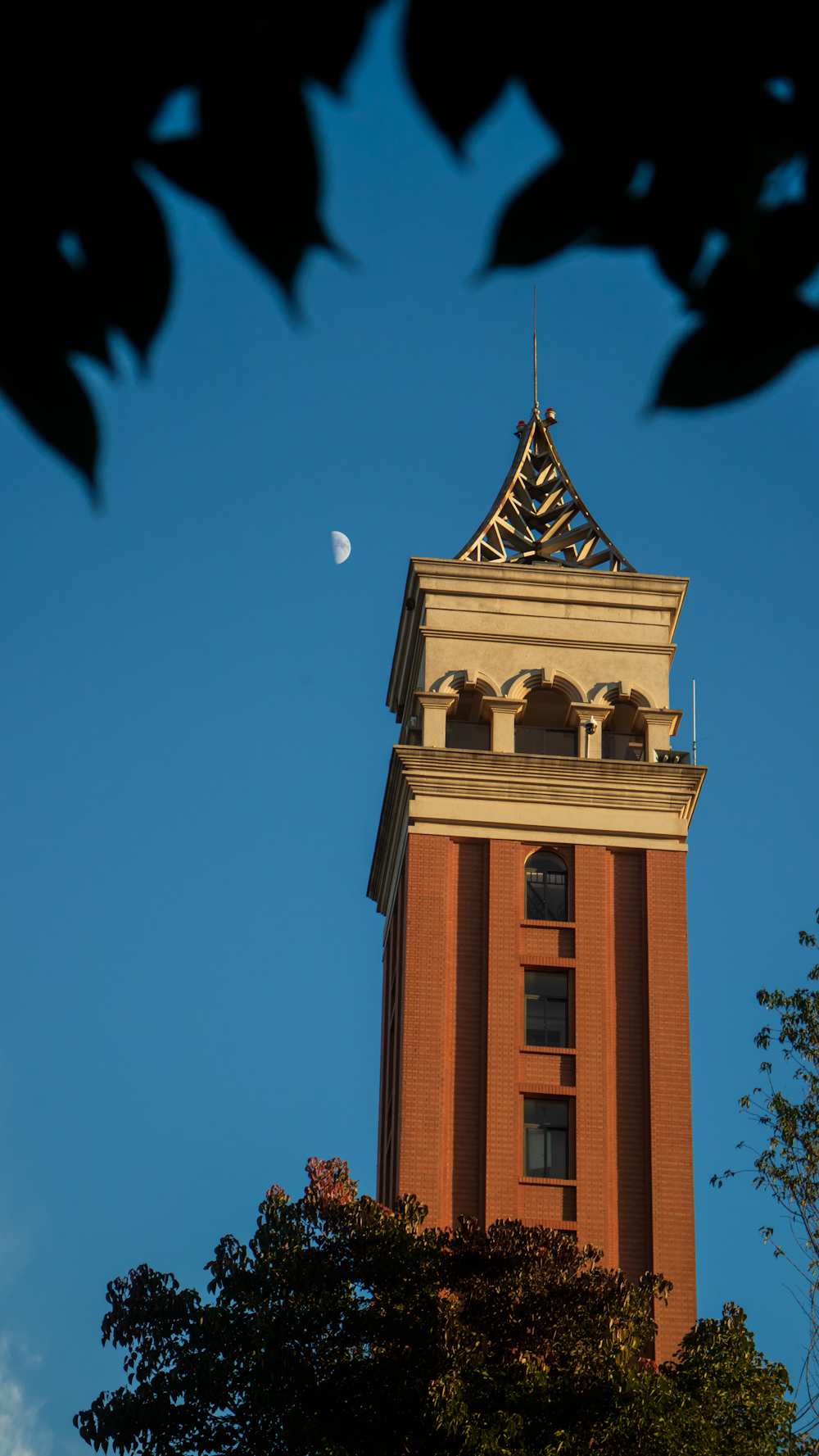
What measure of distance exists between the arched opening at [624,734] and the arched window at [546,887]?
2.47m

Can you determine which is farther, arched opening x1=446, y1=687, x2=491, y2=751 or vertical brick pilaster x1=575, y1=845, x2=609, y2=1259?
arched opening x1=446, y1=687, x2=491, y2=751

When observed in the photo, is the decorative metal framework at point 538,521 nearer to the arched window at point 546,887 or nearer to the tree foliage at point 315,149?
the arched window at point 546,887

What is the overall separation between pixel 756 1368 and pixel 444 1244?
12.1ft

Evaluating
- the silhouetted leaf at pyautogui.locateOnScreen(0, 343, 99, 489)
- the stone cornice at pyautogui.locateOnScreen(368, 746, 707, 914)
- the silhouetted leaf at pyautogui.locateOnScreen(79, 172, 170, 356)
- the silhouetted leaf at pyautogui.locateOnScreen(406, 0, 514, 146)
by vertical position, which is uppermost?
the stone cornice at pyautogui.locateOnScreen(368, 746, 707, 914)

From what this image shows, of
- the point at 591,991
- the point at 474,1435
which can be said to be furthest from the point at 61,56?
the point at 591,991

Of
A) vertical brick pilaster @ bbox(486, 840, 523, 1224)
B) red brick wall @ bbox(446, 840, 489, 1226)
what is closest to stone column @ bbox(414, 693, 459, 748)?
red brick wall @ bbox(446, 840, 489, 1226)

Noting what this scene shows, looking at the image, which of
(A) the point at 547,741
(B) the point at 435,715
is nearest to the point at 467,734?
(B) the point at 435,715

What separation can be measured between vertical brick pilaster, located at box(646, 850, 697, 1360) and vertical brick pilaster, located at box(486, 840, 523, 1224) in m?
2.33

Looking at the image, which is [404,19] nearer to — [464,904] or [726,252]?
[726,252]

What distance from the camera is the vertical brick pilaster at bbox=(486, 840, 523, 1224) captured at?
28141 millimetres

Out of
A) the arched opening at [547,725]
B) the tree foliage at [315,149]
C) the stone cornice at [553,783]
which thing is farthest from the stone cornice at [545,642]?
the tree foliage at [315,149]

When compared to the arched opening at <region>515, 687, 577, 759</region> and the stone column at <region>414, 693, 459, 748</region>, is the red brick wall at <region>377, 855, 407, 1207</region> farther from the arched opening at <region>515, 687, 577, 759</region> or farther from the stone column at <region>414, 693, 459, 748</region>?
the arched opening at <region>515, 687, 577, 759</region>

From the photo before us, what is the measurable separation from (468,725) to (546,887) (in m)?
3.54

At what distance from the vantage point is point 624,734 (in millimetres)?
32562
